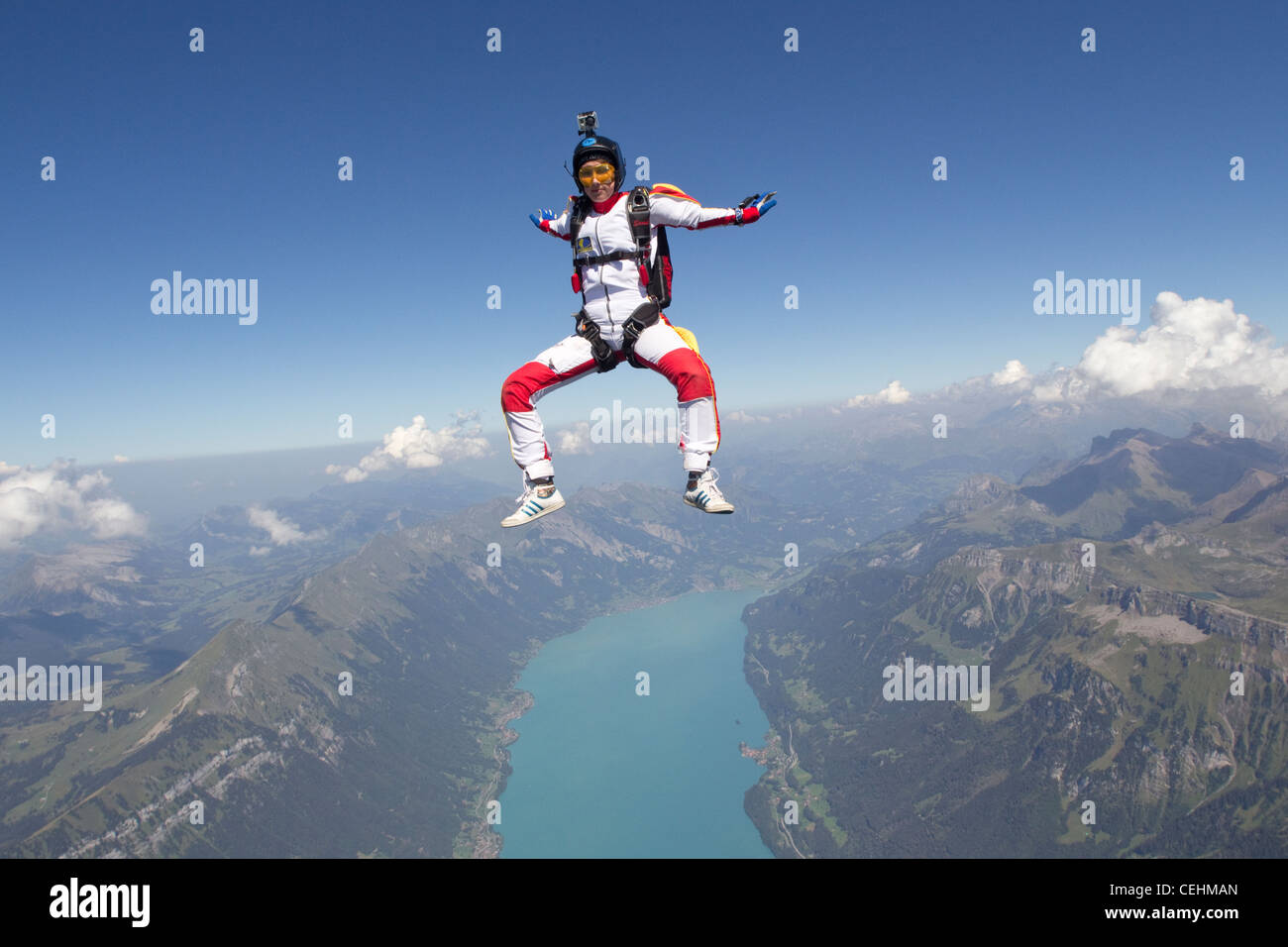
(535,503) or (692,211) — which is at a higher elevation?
(692,211)

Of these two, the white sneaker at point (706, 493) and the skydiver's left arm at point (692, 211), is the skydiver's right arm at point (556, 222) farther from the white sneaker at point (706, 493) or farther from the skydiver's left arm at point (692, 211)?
the white sneaker at point (706, 493)

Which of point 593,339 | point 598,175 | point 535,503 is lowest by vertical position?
point 535,503

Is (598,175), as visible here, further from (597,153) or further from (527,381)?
(527,381)

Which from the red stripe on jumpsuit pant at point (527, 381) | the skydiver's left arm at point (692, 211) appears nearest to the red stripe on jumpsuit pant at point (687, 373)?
the red stripe on jumpsuit pant at point (527, 381)

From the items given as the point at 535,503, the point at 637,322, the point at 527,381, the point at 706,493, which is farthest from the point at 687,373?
the point at 535,503
